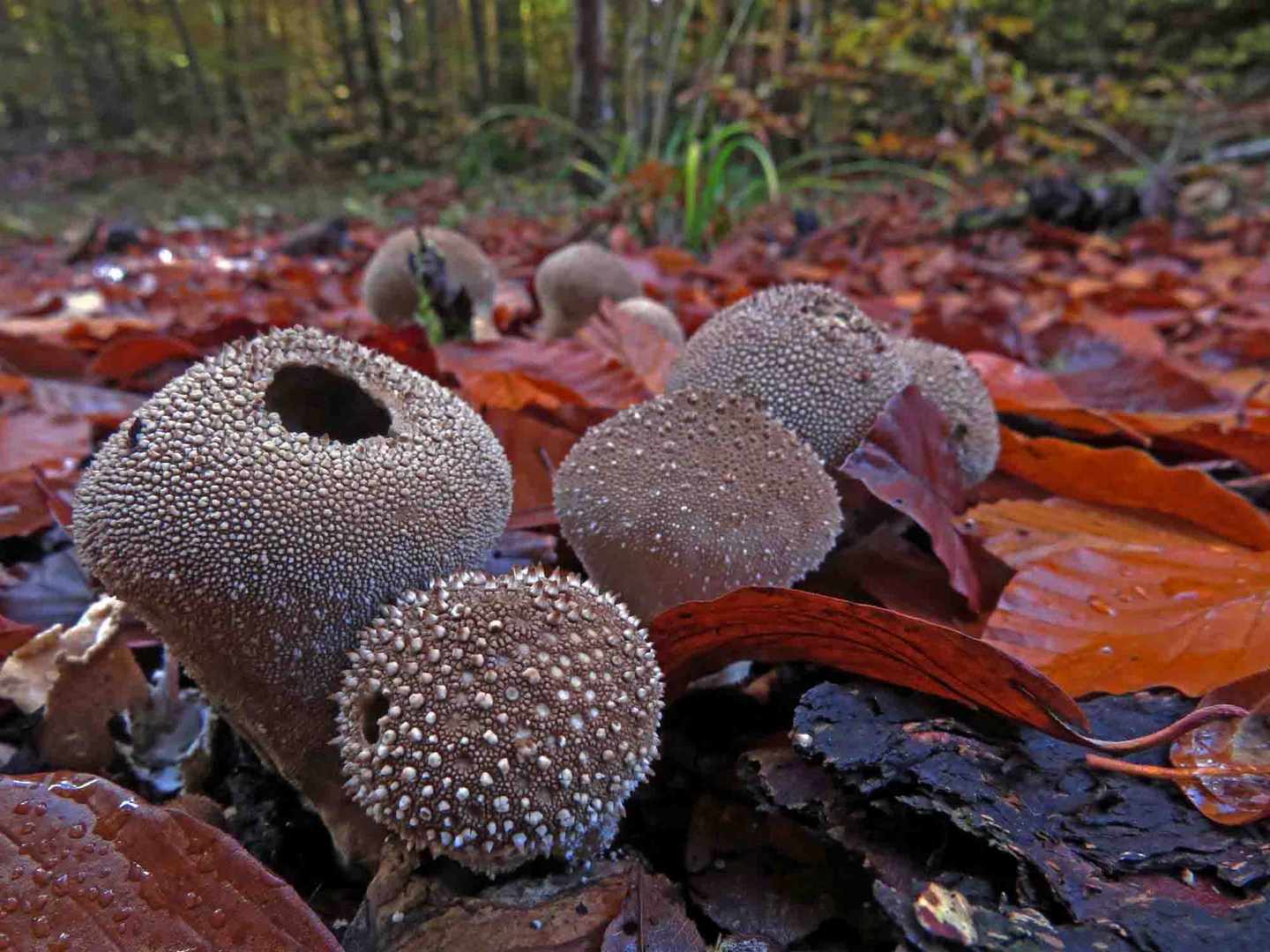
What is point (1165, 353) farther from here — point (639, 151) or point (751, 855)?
point (639, 151)

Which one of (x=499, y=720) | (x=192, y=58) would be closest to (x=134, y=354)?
(x=499, y=720)

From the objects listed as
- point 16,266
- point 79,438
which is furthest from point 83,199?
point 79,438

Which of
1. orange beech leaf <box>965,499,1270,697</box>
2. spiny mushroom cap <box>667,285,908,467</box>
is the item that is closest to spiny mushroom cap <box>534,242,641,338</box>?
spiny mushroom cap <box>667,285,908,467</box>

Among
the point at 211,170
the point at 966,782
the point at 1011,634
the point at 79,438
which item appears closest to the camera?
the point at 966,782

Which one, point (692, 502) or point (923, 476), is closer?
point (692, 502)

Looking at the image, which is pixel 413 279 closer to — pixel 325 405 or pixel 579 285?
pixel 579 285

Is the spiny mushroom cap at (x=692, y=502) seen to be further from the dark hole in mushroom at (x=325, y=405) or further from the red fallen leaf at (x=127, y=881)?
the red fallen leaf at (x=127, y=881)

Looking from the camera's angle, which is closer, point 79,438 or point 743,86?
point 79,438

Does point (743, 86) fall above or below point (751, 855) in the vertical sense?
below
